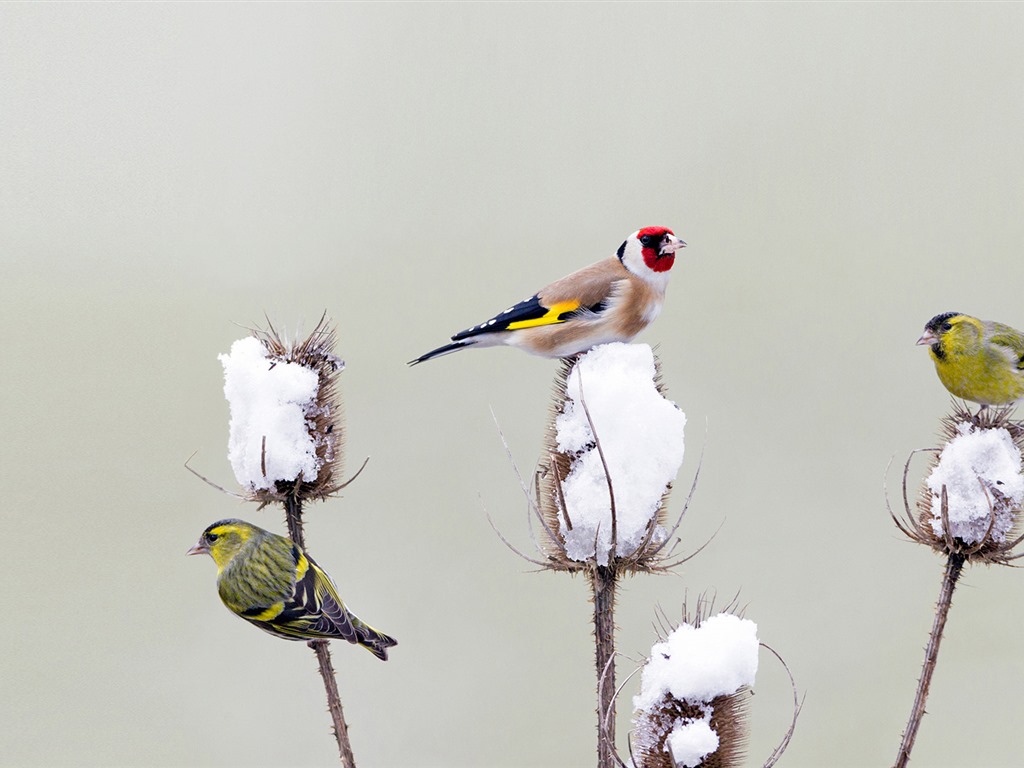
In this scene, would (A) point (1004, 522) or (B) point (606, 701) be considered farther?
(A) point (1004, 522)

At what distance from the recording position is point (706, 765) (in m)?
3.55

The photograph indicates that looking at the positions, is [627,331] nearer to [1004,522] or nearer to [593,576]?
[593,576]

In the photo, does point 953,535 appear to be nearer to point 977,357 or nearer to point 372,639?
point 977,357

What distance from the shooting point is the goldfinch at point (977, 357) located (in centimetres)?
453

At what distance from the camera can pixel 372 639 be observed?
178 inches

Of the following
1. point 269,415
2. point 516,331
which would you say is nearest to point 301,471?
point 269,415

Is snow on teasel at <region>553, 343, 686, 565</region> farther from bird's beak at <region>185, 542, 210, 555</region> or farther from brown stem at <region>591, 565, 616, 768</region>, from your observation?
bird's beak at <region>185, 542, 210, 555</region>

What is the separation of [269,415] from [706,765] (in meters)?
2.26

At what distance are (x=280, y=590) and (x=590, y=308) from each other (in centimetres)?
197

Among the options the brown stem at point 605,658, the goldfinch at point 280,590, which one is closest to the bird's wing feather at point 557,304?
the brown stem at point 605,658

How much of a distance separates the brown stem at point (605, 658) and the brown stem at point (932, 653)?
1199mm

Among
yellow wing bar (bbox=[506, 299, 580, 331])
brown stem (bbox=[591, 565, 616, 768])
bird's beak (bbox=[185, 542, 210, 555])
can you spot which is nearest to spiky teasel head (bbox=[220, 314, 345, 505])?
bird's beak (bbox=[185, 542, 210, 555])

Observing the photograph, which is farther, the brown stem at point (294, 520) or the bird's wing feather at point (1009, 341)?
the bird's wing feather at point (1009, 341)

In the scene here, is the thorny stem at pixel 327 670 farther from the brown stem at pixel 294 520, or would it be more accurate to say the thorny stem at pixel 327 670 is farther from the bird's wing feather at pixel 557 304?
the bird's wing feather at pixel 557 304
